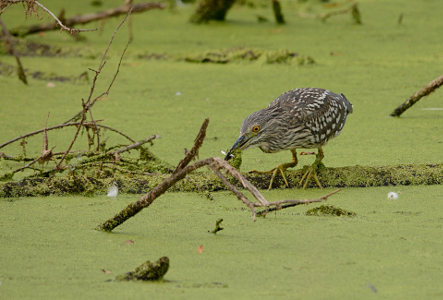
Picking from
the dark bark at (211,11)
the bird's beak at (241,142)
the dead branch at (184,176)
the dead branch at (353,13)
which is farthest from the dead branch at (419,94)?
the dark bark at (211,11)

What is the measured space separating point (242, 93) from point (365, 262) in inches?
126

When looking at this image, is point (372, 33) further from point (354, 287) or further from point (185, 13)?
point (354, 287)

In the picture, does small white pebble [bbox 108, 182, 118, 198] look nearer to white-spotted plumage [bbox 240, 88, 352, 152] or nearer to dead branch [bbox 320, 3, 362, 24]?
white-spotted plumage [bbox 240, 88, 352, 152]

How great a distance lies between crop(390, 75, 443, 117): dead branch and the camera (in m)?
4.69

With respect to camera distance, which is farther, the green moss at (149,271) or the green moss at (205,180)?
the green moss at (205,180)

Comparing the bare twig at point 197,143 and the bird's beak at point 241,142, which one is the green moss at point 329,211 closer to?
the bird's beak at point 241,142

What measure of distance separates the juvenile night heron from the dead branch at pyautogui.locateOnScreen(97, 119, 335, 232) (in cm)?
76

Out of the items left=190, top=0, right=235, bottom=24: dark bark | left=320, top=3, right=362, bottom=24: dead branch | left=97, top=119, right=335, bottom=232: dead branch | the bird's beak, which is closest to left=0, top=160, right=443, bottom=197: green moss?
the bird's beak

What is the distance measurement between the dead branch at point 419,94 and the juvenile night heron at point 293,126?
0.79 metres

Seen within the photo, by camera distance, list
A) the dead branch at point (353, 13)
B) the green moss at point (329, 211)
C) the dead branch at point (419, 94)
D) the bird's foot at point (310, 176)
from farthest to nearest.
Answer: the dead branch at point (353, 13)
the dead branch at point (419, 94)
the bird's foot at point (310, 176)
the green moss at point (329, 211)

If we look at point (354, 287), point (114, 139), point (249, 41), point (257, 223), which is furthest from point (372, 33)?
point (354, 287)

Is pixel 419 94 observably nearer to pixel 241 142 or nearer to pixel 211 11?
pixel 241 142

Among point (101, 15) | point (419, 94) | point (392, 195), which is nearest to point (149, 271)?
point (392, 195)

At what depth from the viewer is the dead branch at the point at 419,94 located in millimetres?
4691
